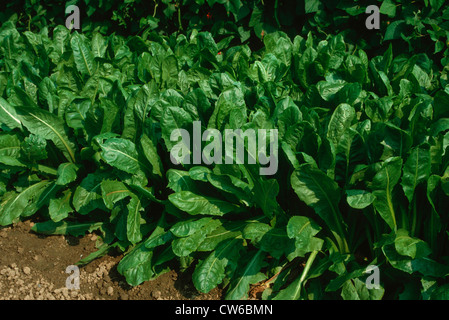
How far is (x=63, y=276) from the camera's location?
10.1 ft

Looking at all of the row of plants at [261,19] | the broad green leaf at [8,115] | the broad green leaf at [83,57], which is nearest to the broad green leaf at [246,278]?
the broad green leaf at [8,115]

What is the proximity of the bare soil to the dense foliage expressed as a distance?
9 cm

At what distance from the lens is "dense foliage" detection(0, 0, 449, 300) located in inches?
104

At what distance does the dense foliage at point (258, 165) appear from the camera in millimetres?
2635

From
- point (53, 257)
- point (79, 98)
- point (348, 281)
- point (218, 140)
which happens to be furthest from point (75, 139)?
point (348, 281)

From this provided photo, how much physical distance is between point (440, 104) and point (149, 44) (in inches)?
111

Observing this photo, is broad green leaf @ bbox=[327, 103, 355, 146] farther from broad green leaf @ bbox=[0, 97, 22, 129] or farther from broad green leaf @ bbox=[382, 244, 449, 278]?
broad green leaf @ bbox=[0, 97, 22, 129]

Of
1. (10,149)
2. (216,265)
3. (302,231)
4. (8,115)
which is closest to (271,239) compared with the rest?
(302,231)

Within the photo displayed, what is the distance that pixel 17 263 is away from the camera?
3.19 m

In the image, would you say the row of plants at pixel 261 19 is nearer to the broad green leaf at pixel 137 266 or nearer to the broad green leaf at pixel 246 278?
the broad green leaf at pixel 246 278

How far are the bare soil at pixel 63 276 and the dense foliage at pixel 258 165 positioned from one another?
0.09 m

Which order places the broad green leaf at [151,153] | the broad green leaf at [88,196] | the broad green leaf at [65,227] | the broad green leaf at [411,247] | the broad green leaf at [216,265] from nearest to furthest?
1. the broad green leaf at [411,247]
2. the broad green leaf at [216,265]
3. the broad green leaf at [151,153]
4. the broad green leaf at [88,196]
5. the broad green leaf at [65,227]

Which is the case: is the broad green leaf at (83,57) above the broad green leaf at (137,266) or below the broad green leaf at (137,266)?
above

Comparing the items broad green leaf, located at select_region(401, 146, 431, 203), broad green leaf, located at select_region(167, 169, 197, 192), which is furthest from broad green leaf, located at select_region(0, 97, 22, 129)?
broad green leaf, located at select_region(401, 146, 431, 203)
